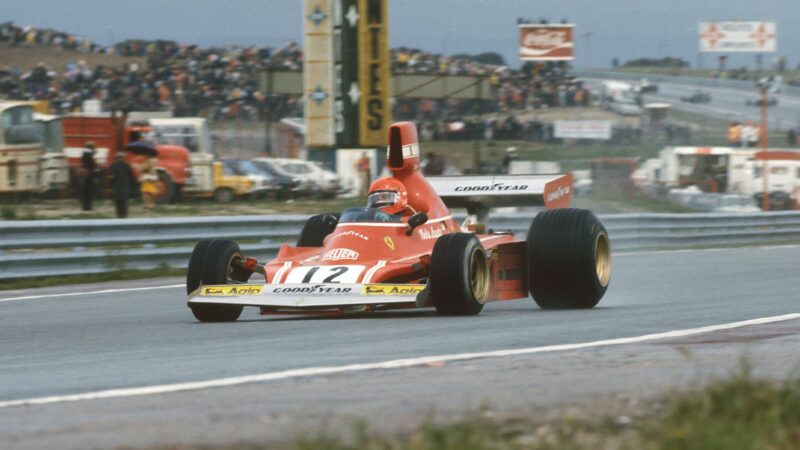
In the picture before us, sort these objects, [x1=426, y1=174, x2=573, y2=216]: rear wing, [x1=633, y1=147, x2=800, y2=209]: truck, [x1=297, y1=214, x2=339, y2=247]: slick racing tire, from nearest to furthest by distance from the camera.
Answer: [x1=297, y1=214, x2=339, y2=247]: slick racing tire, [x1=426, y1=174, x2=573, y2=216]: rear wing, [x1=633, y1=147, x2=800, y2=209]: truck

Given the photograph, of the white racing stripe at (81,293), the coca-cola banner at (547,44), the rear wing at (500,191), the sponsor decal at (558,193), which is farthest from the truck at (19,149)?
the coca-cola banner at (547,44)

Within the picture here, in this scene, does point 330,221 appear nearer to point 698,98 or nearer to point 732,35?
point 732,35

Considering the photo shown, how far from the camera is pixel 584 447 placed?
461 centimetres

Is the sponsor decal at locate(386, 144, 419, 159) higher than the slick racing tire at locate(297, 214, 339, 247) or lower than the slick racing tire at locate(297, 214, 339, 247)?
higher

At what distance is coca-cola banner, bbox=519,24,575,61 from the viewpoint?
5912 centimetres

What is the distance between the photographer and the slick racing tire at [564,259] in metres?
11.3

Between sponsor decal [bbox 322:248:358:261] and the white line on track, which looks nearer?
the white line on track

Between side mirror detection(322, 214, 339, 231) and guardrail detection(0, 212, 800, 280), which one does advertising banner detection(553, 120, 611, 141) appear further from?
side mirror detection(322, 214, 339, 231)

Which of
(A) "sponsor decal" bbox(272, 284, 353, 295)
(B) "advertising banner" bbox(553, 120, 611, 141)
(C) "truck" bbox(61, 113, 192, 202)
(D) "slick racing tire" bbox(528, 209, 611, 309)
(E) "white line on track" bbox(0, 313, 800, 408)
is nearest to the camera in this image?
(E) "white line on track" bbox(0, 313, 800, 408)

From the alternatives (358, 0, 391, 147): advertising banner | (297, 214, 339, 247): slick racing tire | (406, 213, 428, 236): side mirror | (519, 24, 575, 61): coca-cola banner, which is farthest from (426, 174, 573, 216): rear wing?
(519, 24, 575, 61): coca-cola banner

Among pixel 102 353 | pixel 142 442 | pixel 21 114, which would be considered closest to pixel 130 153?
pixel 21 114

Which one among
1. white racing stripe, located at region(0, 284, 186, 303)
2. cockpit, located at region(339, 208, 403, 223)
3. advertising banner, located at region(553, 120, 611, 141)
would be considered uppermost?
cockpit, located at region(339, 208, 403, 223)

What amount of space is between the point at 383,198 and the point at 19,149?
1918 centimetres

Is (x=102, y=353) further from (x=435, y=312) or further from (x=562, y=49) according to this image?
(x=562, y=49)
